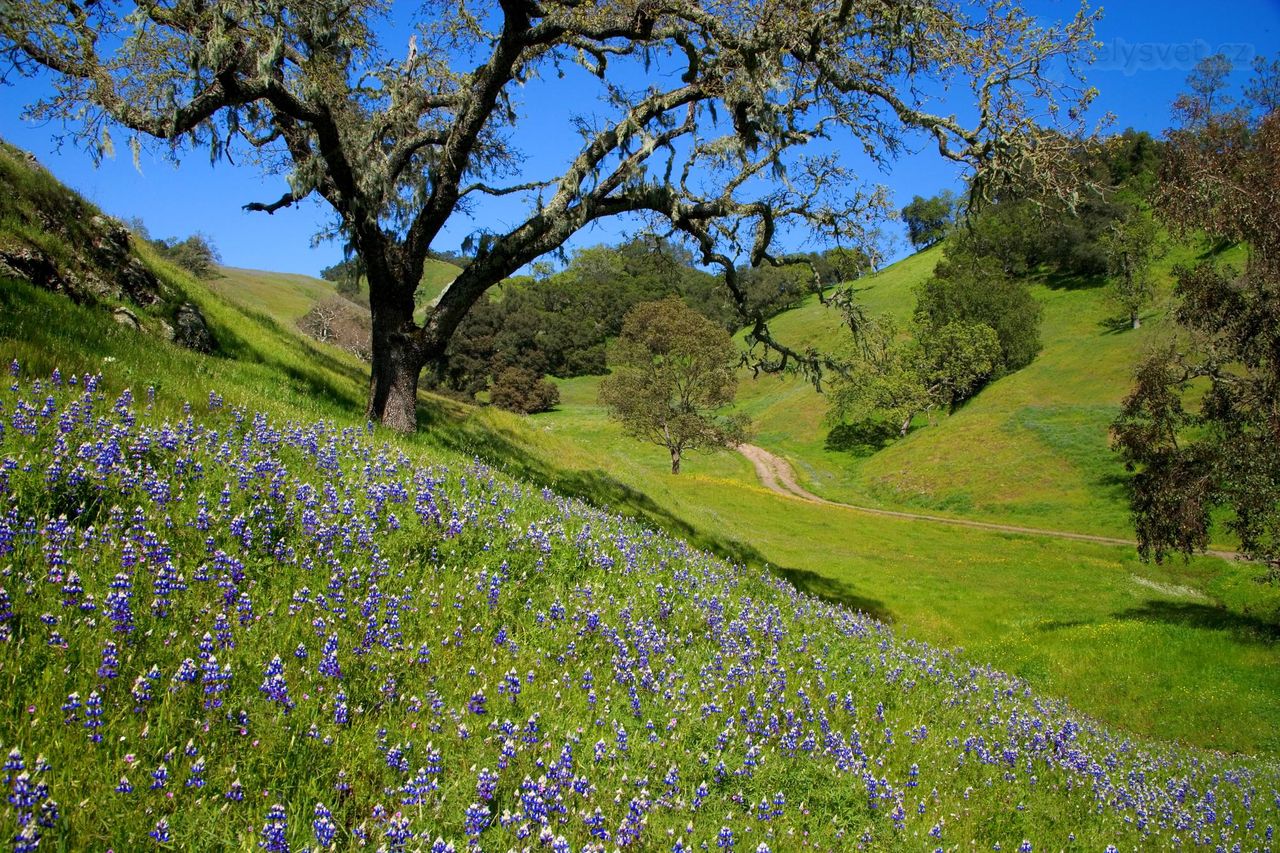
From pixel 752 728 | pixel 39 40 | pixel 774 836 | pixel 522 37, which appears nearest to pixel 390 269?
pixel 522 37

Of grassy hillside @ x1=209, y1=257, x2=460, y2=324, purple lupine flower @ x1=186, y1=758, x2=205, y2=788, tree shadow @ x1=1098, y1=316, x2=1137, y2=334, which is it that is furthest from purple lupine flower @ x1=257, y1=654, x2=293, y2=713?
grassy hillside @ x1=209, y1=257, x2=460, y2=324

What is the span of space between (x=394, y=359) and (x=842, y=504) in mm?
55763

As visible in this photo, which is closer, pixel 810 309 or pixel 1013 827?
pixel 1013 827

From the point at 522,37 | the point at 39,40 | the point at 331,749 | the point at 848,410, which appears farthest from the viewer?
the point at 848,410

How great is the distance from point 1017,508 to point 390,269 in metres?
55.6

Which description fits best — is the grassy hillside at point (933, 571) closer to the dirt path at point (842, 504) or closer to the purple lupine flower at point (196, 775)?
the dirt path at point (842, 504)

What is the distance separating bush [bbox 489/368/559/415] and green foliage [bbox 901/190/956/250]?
109m

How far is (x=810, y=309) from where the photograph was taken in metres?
152

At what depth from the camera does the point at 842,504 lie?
6412cm

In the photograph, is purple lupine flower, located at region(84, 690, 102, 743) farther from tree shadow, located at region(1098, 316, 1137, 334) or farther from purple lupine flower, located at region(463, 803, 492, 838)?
tree shadow, located at region(1098, 316, 1137, 334)

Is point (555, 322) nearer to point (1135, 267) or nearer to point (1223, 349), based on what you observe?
point (1135, 267)

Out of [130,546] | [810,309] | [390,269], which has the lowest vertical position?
[130,546]

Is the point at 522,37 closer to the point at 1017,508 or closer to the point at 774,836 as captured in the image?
the point at 774,836

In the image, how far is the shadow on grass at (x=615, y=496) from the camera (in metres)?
17.8
